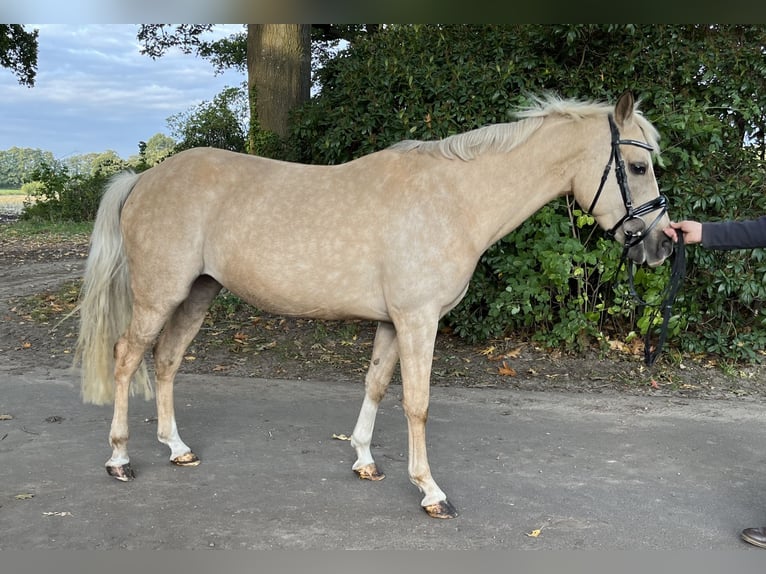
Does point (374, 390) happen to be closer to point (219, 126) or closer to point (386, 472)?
point (386, 472)

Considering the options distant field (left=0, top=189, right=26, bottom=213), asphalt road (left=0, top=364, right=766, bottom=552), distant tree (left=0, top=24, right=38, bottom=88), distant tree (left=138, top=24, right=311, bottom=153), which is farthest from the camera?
distant field (left=0, top=189, right=26, bottom=213)

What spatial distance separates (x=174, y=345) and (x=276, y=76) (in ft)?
17.3

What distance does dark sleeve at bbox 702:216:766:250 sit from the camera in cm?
336

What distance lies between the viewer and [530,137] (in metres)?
3.69

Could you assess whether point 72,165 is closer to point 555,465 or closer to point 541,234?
point 541,234

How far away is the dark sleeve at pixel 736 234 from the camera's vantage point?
11.0 ft

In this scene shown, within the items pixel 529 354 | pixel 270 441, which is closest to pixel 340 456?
pixel 270 441

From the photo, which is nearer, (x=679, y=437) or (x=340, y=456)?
(x=340, y=456)

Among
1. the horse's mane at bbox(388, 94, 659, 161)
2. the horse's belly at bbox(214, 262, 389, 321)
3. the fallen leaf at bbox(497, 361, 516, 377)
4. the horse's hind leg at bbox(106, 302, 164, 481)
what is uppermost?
the horse's mane at bbox(388, 94, 659, 161)

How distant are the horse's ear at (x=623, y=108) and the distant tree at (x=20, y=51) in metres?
12.9

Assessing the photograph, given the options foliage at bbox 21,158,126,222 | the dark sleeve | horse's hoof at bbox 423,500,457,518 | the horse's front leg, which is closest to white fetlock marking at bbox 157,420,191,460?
the horse's front leg

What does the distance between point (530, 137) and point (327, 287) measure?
1378 millimetres

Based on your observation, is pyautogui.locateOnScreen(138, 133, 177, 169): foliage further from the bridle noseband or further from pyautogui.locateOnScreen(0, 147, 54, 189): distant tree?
the bridle noseband

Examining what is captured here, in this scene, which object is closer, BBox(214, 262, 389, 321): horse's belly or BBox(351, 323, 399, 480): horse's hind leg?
BBox(214, 262, 389, 321): horse's belly
